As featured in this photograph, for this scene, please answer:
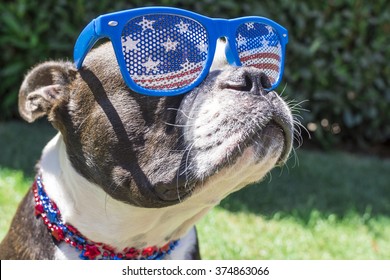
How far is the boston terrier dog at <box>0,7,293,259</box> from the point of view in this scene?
2.32 m

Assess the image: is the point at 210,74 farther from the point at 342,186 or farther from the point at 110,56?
the point at 342,186

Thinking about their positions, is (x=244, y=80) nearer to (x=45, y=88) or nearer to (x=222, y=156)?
(x=222, y=156)

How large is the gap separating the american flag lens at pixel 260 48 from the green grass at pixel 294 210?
1534 millimetres

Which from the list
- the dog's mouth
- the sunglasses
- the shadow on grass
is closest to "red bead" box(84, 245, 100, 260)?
the dog's mouth

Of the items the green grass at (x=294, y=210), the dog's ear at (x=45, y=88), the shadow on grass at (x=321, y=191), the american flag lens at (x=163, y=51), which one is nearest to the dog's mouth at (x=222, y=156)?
the american flag lens at (x=163, y=51)

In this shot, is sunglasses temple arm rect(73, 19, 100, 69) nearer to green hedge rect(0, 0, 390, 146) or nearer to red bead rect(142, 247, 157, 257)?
red bead rect(142, 247, 157, 257)

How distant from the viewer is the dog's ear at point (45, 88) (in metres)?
2.72

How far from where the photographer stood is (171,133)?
2393 millimetres

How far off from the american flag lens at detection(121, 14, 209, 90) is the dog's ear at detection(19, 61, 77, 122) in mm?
408

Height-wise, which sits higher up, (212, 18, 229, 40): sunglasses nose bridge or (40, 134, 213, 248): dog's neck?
(212, 18, 229, 40): sunglasses nose bridge

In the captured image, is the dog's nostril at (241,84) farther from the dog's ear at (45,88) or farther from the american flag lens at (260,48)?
the dog's ear at (45,88)

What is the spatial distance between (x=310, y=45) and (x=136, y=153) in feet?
14.8

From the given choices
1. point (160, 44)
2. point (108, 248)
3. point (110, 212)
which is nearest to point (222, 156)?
point (160, 44)

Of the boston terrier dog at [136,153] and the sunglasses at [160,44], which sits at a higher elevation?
the sunglasses at [160,44]
